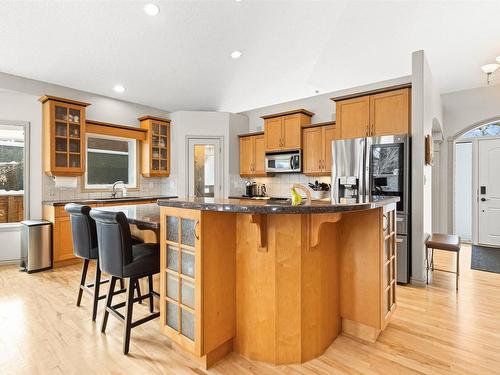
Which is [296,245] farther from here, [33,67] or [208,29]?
[33,67]

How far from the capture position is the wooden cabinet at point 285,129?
5.14 meters

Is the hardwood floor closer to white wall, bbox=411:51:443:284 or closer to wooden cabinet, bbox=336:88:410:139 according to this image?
white wall, bbox=411:51:443:284

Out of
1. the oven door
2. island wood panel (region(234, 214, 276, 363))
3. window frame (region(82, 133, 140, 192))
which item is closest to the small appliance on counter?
window frame (region(82, 133, 140, 192))

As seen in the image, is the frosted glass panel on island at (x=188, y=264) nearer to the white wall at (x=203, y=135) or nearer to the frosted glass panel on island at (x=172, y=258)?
the frosted glass panel on island at (x=172, y=258)

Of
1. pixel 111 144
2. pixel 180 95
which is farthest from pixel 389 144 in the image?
pixel 111 144

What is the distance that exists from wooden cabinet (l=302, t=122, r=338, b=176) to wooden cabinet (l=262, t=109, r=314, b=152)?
0.14 meters

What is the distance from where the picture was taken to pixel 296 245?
5.98 ft

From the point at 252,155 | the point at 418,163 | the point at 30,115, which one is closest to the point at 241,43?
the point at 252,155

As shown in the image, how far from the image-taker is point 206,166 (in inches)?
234

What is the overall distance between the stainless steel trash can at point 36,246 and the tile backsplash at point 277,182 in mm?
3255

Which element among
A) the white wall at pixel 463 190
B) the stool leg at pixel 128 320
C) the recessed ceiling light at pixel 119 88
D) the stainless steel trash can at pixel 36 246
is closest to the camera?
the stool leg at pixel 128 320

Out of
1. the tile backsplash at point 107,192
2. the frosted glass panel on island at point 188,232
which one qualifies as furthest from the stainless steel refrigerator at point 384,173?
the tile backsplash at point 107,192

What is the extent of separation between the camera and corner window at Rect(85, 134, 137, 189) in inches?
205

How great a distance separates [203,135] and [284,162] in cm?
182
